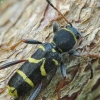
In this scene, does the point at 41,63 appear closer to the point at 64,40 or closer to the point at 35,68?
the point at 35,68

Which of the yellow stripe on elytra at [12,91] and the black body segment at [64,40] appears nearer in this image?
the yellow stripe on elytra at [12,91]

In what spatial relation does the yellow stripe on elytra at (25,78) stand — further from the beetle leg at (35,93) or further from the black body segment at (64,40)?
the black body segment at (64,40)

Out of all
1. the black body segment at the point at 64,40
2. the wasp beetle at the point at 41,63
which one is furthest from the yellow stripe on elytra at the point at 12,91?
the black body segment at the point at 64,40

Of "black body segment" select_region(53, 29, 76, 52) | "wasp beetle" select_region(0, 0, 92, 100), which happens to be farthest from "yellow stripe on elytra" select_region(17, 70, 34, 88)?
"black body segment" select_region(53, 29, 76, 52)

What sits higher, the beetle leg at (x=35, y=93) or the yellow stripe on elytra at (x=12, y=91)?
the yellow stripe on elytra at (x=12, y=91)

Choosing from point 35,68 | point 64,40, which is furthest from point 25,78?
point 64,40

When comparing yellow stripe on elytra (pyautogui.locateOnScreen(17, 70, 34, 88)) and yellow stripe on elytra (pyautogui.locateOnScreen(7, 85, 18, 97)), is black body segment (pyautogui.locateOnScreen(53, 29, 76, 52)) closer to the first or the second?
yellow stripe on elytra (pyautogui.locateOnScreen(17, 70, 34, 88))

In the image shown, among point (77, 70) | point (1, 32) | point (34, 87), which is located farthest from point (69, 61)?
point (1, 32)

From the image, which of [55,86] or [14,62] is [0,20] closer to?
[14,62]
